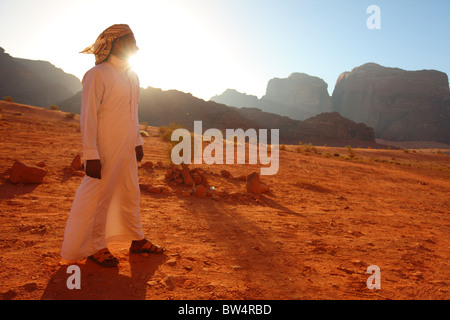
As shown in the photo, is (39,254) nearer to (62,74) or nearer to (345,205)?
(345,205)

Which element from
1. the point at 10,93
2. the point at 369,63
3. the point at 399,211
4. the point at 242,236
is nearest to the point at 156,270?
the point at 242,236

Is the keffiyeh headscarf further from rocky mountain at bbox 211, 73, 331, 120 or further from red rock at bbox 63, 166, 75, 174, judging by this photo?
rocky mountain at bbox 211, 73, 331, 120

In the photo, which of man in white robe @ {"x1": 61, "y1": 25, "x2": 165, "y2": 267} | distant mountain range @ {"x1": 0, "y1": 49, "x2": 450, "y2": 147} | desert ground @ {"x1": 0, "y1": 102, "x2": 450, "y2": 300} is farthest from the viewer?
distant mountain range @ {"x1": 0, "y1": 49, "x2": 450, "y2": 147}

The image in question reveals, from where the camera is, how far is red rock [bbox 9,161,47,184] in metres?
4.73

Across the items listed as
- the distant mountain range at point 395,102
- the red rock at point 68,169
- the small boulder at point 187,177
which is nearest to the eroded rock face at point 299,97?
the distant mountain range at point 395,102

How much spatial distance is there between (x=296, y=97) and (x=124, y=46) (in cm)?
11751

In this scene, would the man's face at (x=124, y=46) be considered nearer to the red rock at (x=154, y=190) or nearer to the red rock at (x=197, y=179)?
the red rock at (x=154, y=190)

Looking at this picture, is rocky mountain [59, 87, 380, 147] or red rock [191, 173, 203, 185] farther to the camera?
rocky mountain [59, 87, 380, 147]

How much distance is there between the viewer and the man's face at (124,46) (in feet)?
8.07

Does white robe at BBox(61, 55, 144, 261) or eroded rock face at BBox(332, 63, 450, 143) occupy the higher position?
eroded rock face at BBox(332, 63, 450, 143)

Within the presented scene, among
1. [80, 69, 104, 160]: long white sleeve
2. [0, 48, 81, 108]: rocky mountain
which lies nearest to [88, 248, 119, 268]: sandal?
[80, 69, 104, 160]: long white sleeve

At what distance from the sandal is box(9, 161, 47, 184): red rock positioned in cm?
329
